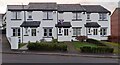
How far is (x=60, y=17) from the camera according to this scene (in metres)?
45.7

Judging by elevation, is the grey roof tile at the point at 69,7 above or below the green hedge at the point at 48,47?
above

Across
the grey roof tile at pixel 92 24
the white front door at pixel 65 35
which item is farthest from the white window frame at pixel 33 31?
the grey roof tile at pixel 92 24

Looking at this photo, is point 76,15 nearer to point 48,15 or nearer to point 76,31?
point 76,31

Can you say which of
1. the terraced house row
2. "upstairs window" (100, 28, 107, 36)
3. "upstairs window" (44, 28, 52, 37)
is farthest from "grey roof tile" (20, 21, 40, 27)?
"upstairs window" (100, 28, 107, 36)

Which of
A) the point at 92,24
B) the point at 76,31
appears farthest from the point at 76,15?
the point at 92,24

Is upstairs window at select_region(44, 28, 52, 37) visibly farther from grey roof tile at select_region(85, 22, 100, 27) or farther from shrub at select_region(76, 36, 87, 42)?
grey roof tile at select_region(85, 22, 100, 27)

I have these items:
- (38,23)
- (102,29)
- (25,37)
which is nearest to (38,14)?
(38,23)

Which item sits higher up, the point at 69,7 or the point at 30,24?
the point at 69,7

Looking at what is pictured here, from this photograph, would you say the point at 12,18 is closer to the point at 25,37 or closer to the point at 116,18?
the point at 25,37

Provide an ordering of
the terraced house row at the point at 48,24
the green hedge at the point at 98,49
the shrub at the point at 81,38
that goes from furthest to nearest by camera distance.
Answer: the terraced house row at the point at 48,24 < the shrub at the point at 81,38 < the green hedge at the point at 98,49

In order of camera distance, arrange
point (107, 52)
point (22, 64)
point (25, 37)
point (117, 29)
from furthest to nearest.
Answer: point (117, 29) → point (25, 37) → point (107, 52) → point (22, 64)

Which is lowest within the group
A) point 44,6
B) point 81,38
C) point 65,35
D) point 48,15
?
point 81,38

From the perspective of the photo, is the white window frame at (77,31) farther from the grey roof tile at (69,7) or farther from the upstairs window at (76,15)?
the grey roof tile at (69,7)

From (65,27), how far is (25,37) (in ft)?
23.4
